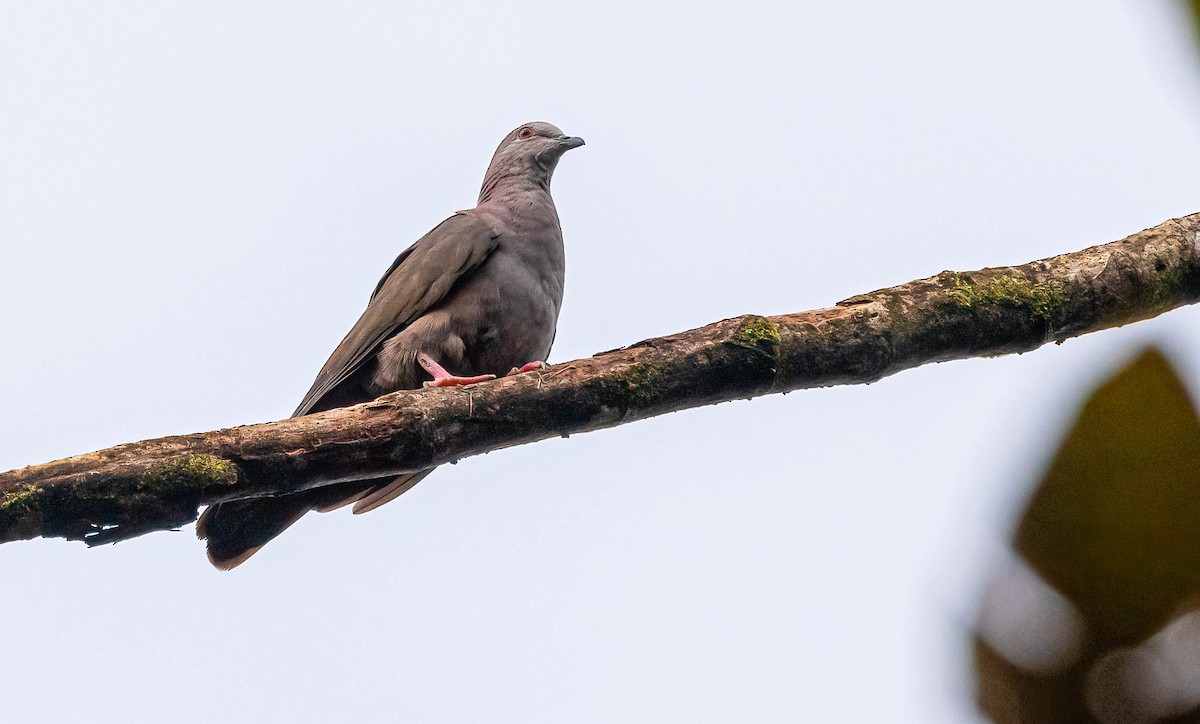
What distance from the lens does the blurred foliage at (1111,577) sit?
2.37 feet

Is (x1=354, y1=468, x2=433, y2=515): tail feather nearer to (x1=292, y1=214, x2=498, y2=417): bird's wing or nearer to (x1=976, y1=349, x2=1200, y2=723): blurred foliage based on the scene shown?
A: (x1=292, y1=214, x2=498, y2=417): bird's wing

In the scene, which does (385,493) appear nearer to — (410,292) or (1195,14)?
(410,292)

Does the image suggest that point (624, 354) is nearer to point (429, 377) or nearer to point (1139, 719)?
point (429, 377)

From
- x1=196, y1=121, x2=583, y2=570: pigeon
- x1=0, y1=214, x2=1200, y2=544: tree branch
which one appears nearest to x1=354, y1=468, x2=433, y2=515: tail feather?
x1=196, y1=121, x2=583, y2=570: pigeon

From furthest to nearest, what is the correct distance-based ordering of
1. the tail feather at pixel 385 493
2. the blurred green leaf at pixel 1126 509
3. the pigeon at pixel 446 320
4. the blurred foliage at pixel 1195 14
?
the pigeon at pixel 446 320, the tail feather at pixel 385 493, the blurred foliage at pixel 1195 14, the blurred green leaf at pixel 1126 509

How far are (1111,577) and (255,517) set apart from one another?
4382mm

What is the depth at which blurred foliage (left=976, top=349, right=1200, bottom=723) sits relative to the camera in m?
0.72

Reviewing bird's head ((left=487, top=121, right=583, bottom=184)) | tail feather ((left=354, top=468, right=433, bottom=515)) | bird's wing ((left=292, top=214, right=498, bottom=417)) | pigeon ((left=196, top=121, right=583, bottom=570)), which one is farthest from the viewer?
bird's head ((left=487, top=121, right=583, bottom=184))

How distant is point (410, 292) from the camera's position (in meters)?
5.59

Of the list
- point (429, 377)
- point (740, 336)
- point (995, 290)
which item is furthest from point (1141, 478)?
point (429, 377)

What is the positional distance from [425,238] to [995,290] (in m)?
3.33

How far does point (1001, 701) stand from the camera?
0.76 metres

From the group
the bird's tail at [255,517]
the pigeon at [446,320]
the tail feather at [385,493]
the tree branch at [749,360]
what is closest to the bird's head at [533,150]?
the pigeon at [446,320]

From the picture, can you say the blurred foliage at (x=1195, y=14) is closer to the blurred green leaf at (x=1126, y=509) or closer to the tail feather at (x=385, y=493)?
the blurred green leaf at (x=1126, y=509)
